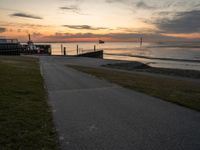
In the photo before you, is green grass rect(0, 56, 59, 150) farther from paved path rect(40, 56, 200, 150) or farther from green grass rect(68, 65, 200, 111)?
green grass rect(68, 65, 200, 111)

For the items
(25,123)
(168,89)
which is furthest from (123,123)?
(168,89)

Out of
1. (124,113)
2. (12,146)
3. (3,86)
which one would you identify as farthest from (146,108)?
(3,86)

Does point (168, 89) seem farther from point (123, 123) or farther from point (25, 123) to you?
point (25, 123)

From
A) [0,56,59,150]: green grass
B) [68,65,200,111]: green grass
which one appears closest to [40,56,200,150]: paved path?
[0,56,59,150]: green grass

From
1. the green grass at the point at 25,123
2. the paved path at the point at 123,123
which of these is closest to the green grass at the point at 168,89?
the paved path at the point at 123,123

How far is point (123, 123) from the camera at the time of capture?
6059 mm

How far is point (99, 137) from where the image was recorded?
5070 millimetres

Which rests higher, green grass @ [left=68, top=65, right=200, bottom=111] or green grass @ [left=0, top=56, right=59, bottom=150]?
green grass @ [left=0, top=56, right=59, bottom=150]

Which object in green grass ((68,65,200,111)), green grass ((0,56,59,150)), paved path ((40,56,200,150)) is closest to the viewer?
green grass ((0,56,59,150))

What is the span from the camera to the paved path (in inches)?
186

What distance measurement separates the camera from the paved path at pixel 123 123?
473cm

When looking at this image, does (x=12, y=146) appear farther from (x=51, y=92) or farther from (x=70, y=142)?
(x=51, y=92)

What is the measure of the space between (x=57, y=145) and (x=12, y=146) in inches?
32.5

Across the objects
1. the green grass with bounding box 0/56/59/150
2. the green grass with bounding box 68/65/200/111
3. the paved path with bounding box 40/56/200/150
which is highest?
the green grass with bounding box 0/56/59/150
